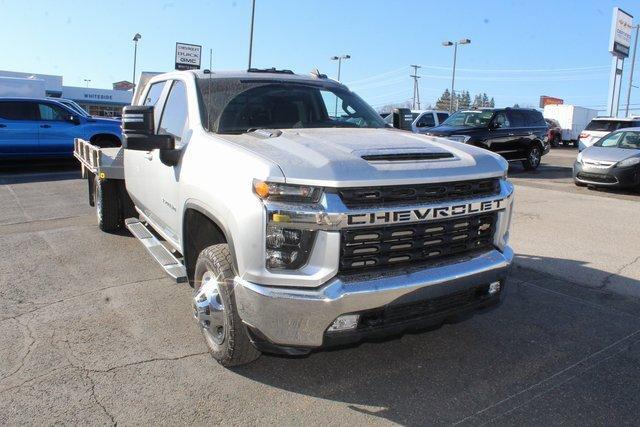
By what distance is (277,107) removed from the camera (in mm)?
4309

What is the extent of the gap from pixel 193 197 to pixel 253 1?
20239 mm

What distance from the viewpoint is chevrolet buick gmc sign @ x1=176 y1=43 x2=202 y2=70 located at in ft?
68.8

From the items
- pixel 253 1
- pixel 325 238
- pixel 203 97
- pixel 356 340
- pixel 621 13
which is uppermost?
pixel 621 13

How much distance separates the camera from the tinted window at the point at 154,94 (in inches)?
203


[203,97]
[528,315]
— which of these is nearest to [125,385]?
[203,97]

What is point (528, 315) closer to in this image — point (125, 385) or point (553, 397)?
point (553, 397)

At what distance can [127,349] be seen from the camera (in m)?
3.72

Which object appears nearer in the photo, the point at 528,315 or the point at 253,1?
the point at 528,315

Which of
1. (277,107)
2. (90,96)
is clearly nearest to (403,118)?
(277,107)

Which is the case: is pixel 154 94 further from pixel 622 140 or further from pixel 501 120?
pixel 501 120

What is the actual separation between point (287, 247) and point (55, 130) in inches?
519

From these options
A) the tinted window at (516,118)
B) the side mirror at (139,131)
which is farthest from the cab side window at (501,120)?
the side mirror at (139,131)

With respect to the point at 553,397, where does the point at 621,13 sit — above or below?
above

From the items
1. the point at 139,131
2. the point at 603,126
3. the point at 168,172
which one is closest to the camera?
the point at 139,131
